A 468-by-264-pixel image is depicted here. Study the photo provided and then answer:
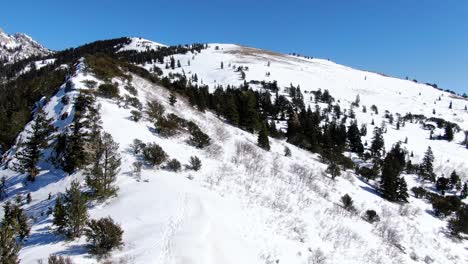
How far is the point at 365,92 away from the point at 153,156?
13988 centimetres

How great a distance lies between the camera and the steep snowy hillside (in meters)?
83.9

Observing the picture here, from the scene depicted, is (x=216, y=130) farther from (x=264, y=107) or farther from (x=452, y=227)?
(x=264, y=107)

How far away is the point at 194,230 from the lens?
11.7 metres

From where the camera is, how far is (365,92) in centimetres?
13875

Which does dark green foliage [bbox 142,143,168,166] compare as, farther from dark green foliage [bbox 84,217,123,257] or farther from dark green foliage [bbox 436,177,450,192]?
dark green foliage [bbox 436,177,450,192]

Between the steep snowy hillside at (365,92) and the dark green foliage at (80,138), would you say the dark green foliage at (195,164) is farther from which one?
the steep snowy hillside at (365,92)

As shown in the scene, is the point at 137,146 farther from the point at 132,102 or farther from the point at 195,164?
the point at 132,102

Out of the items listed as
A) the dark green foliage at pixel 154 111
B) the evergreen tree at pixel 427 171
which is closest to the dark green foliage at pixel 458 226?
the dark green foliage at pixel 154 111

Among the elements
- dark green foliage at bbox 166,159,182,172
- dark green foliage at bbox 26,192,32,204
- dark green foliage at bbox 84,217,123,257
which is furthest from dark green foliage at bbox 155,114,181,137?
dark green foliage at bbox 84,217,123,257

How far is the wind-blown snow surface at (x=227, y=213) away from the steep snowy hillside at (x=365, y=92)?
197ft

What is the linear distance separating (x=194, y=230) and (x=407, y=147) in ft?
278

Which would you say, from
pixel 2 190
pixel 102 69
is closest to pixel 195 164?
pixel 2 190

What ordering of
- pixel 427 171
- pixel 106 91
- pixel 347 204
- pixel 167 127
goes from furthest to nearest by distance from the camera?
pixel 427 171 < pixel 106 91 < pixel 167 127 < pixel 347 204

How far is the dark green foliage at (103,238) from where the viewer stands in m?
10.2
